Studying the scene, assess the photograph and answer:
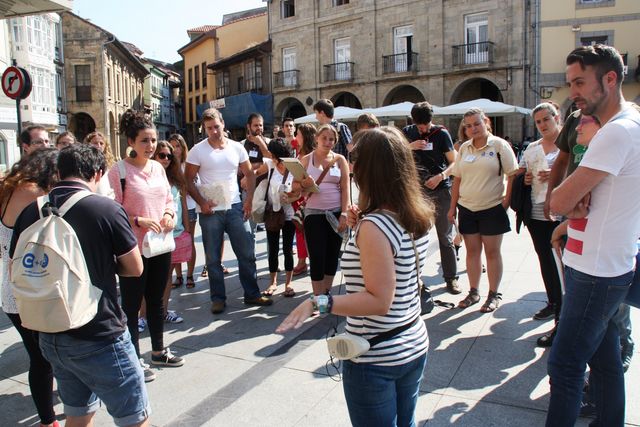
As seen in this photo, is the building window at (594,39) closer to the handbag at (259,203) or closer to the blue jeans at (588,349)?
the handbag at (259,203)

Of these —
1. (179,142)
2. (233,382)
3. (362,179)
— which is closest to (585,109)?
(362,179)

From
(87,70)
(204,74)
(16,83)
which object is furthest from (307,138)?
(204,74)

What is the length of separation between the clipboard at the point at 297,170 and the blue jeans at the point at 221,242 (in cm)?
85

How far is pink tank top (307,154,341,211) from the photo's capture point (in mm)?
5008

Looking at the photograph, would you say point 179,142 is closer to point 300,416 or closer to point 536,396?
point 300,416

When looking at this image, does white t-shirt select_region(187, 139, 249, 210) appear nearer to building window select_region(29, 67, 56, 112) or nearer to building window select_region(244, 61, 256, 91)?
building window select_region(29, 67, 56, 112)

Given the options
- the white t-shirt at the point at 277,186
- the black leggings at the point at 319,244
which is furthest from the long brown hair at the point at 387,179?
the white t-shirt at the point at 277,186

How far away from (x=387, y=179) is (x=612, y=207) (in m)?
1.01

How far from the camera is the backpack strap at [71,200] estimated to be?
2264mm

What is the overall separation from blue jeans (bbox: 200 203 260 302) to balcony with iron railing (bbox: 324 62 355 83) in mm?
23762

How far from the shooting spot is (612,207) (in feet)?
7.29

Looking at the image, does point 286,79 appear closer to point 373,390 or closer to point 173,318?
point 173,318

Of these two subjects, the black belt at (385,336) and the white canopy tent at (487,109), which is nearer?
the black belt at (385,336)

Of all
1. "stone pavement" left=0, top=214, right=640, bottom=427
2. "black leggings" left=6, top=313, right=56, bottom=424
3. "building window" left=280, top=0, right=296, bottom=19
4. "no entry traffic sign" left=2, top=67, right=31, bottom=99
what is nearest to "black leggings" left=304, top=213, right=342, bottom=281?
"stone pavement" left=0, top=214, right=640, bottom=427
